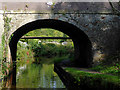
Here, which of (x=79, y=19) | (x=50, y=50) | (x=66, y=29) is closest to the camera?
(x=79, y=19)

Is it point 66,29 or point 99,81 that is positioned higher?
point 66,29

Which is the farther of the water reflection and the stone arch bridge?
the stone arch bridge

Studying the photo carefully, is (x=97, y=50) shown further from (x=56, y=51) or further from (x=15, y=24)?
(x=56, y=51)

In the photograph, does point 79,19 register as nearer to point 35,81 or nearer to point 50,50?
point 35,81

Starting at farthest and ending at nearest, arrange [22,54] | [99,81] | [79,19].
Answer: [22,54]
[79,19]
[99,81]

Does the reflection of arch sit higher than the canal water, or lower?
higher

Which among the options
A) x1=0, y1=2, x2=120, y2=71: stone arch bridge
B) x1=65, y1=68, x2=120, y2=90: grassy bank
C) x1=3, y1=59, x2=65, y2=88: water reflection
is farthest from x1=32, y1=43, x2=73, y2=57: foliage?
x1=65, y1=68, x2=120, y2=90: grassy bank

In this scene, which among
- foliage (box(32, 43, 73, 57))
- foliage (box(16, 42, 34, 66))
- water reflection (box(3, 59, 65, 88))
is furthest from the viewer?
foliage (box(32, 43, 73, 57))

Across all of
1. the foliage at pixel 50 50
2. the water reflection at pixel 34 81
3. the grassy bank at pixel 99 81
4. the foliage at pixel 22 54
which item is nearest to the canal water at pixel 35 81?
the water reflection at pixel 34 81

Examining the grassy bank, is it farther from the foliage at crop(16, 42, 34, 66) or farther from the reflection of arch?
the foliage at crop(16, 42, 34, 66)

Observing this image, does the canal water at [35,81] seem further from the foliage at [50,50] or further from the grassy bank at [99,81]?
the foliage at [50,50]

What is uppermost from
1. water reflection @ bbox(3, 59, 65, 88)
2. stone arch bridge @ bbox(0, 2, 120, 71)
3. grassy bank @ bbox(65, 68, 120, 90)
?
stone arch bridge @ bbox(0, 2, 120, 71)

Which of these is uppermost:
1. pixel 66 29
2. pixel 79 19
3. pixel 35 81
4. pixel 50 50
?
pixel 79 19

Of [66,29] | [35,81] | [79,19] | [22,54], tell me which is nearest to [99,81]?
[35,81]
